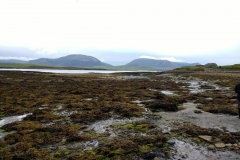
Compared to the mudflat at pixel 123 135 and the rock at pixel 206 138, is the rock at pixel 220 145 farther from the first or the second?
the rock at pixel 206 138

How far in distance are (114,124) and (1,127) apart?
21.2 ft

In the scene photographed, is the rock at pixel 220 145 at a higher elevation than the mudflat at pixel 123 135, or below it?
higher

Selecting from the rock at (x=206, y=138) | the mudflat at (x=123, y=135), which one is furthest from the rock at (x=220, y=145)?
the rock at (x=206, y=138)

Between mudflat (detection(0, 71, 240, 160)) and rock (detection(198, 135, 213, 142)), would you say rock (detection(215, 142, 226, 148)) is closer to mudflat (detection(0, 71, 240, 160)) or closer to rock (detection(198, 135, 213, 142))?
mudflat (detection(0, 71, 240, 160))

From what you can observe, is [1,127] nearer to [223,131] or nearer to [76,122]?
[76,122]

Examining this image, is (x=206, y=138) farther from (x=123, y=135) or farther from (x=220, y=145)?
(x=123, y=135)

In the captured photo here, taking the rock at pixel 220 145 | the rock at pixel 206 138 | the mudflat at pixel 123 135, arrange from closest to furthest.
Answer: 1. the mudflat at pixel 123 135
2. the rock at pixel 220 145
3. the rock at pixel 206 138

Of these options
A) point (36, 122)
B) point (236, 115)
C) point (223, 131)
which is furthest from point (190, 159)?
point (36, 122)

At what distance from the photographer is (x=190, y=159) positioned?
7.01 m

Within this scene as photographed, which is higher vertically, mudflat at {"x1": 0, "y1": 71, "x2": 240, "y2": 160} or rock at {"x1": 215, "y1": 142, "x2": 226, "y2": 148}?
rock at {"x1": 215, "y1": 142, "x2": 226, "y2": 148}

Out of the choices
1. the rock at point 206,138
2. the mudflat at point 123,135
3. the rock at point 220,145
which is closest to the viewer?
the mudflat at point 123,135

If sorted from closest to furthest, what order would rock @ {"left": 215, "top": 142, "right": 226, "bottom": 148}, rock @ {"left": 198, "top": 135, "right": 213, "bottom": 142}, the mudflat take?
1. the mudflat
2. rock @ {"left": 215, "top": 142, "right": 226, "bottom": 148}
3. rock @ {"left": 198, "top": 135, "right": 213, "bottom": 142}

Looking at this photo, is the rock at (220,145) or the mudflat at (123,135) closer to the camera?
the mudflat at (123,135)

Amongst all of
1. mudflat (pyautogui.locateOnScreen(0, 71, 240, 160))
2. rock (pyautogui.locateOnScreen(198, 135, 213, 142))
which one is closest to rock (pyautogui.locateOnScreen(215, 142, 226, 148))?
mudflat (pyautogui.locateOnScreen(0, 71, 240, 160))
